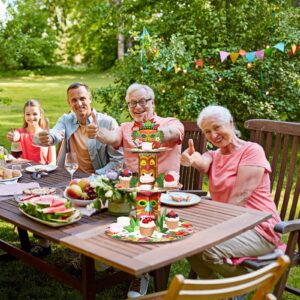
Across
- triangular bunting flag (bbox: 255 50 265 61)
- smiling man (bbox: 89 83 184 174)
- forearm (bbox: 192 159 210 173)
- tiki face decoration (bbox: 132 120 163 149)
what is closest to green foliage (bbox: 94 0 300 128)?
triangular bunting flag (bbox: 255 50 265 61)

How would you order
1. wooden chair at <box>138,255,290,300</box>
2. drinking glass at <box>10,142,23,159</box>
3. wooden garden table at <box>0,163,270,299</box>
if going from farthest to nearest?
drinking glass at <box>10,142,23,159</box> → wooden garden table at <box>0,163,270,299</box> → wooden chair at <box>138,255,290,300</box>

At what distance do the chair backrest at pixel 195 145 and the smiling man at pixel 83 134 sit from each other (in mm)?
547

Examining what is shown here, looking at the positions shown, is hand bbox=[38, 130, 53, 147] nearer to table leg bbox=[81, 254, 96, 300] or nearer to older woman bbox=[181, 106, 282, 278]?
older woman bbox=[181, 106, 282, 278]

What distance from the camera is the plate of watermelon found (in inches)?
83.3

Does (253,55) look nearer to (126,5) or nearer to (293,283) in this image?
(126,5)

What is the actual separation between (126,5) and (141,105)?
11.5ft

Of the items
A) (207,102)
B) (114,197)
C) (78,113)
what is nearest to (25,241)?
(78,113)

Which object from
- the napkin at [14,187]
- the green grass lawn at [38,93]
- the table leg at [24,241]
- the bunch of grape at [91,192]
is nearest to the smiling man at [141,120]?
the napkin at [14,187]

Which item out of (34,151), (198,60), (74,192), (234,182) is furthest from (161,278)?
(198,60)

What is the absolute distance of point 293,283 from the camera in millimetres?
3289

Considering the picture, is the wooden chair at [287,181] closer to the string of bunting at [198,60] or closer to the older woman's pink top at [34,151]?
the older woman's pink top at [34,151]

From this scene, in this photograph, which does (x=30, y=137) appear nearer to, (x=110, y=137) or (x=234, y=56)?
(x=110, y=137)

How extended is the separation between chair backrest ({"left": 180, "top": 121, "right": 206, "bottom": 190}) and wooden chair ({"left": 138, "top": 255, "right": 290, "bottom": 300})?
1849 millimetres

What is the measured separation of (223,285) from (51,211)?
3.08 feet
